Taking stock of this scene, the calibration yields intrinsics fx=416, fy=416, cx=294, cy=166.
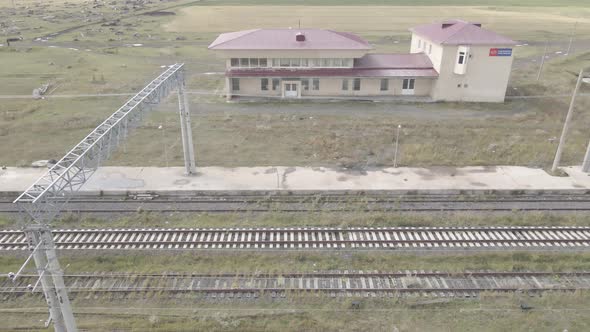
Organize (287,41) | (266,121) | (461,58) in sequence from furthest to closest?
1. (287,41)
2. (461,58)
3. (266,121)

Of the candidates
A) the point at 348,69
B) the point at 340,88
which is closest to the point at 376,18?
the point at 348,69

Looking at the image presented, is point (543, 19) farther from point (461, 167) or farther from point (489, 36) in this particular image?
point (461, 167)


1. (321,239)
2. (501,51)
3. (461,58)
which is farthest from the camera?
(461,58)

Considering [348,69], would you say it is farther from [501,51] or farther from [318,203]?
[318,203]

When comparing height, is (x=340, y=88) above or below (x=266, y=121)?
above

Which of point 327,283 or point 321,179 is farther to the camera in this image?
point 321,179

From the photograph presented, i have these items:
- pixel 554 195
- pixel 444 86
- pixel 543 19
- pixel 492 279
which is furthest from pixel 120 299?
pixel 543 19

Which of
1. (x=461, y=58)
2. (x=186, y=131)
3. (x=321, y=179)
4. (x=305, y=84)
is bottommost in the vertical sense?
(x=321, y=179)
